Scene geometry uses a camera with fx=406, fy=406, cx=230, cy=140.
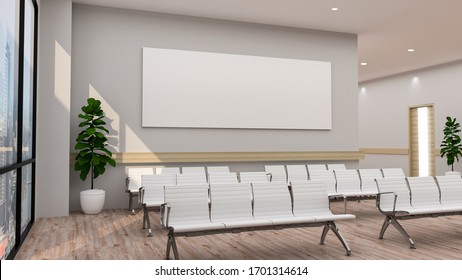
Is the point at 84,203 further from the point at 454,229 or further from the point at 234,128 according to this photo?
the point at 454,229

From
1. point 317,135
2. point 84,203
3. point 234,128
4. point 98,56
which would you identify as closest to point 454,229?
point 317,135

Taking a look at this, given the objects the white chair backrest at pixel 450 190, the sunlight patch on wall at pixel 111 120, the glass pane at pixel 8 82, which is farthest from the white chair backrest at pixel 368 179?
the glass pane at pixel 8 82

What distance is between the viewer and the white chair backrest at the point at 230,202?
4363mm

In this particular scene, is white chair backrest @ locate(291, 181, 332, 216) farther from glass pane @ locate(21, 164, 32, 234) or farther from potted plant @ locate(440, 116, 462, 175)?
potted plant @ locate(440, 116, 462, 175)

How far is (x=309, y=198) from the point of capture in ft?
15.4

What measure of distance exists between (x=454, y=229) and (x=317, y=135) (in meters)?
3.69

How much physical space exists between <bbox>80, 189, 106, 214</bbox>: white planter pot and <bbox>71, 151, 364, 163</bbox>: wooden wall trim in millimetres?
779

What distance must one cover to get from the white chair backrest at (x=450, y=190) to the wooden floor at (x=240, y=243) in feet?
1.42

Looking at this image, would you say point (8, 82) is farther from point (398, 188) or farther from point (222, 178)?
point (398, 188)

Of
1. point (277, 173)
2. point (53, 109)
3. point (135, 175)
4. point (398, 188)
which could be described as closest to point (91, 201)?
point (135, 175)

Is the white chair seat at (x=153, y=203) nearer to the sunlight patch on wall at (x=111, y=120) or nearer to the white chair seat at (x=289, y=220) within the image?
the white chair seat at (x=289, y=220)

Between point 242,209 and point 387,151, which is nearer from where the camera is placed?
point 242,209

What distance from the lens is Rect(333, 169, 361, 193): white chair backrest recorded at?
7.06m

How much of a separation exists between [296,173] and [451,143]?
5.76 m
